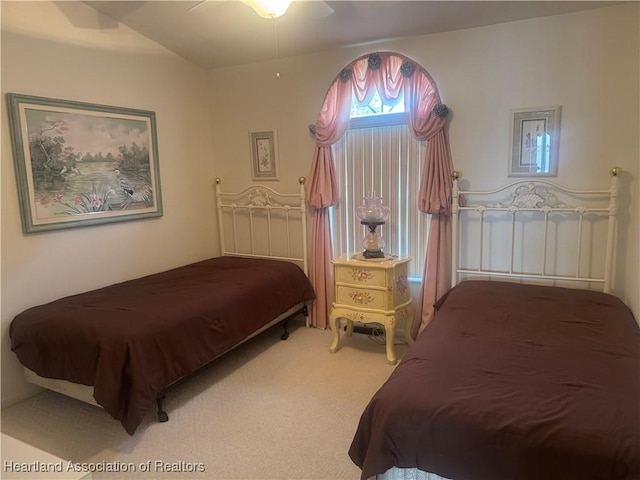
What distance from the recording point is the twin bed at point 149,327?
219cm

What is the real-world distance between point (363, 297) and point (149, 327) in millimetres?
1513

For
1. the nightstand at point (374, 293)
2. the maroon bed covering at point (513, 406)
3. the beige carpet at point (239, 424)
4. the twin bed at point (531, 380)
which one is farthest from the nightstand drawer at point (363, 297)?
the maroon bed covering at point (513, 406)

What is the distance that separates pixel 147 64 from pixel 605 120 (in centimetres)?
345

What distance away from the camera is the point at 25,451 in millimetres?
1439

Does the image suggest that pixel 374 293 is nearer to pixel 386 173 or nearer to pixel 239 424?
pixel 386 173

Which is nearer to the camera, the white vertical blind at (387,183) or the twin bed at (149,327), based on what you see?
the twin bed at (149,327)

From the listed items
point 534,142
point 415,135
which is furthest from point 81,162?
point 534,142

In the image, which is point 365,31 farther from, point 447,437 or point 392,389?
point 447,437

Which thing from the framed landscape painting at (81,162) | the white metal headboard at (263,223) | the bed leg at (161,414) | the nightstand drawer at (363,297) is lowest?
the bed leg at (161,414)

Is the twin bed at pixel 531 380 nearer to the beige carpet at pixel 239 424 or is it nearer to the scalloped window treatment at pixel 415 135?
the scalloped window treatment at pixel 415 135

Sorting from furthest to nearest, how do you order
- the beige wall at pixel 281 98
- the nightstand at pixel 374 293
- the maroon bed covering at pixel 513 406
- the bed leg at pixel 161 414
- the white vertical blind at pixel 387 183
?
the white vertical blind at pixel 387 183
the nightstand at pixel 374 293
the beige wall at pixel 281 98
the bed leg at pixel 161 414
the maroon bed covering at pixel 513 406

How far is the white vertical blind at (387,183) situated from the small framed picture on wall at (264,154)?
63cm

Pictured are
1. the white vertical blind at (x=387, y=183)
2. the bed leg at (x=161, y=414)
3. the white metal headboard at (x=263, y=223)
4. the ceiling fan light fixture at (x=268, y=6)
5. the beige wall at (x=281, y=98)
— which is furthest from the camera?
the white metal headboard at (x=263, y=223)

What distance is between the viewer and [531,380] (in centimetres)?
163
